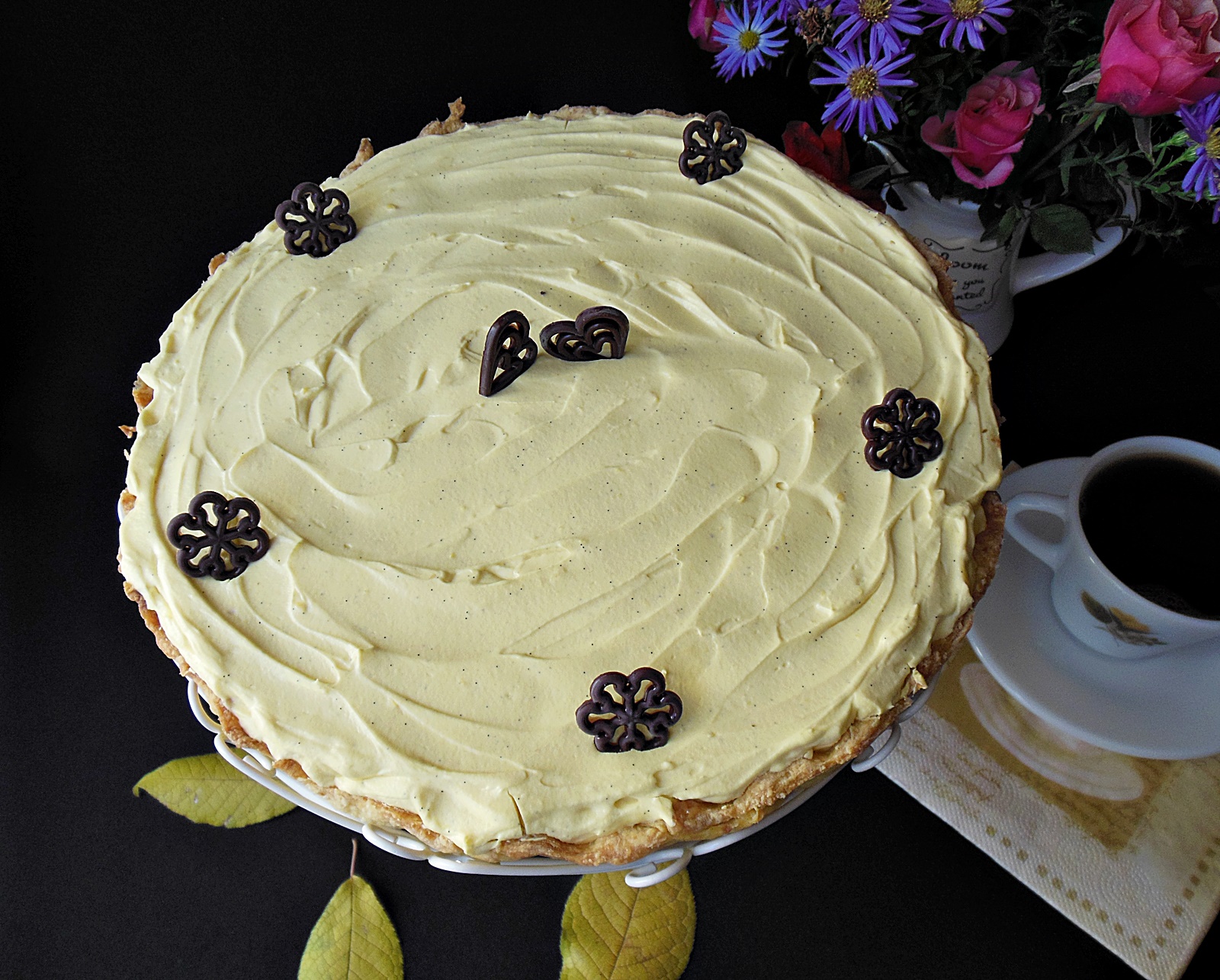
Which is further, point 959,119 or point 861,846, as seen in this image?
point 861,846

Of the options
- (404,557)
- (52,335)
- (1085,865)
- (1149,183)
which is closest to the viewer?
(404,557)

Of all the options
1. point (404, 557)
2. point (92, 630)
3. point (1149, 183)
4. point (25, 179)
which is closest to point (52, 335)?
point (25, 179)

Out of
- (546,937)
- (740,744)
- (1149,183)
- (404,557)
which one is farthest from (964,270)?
(546,937)

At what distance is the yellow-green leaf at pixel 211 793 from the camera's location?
231 centimetres

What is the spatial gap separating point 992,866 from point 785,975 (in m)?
0.54

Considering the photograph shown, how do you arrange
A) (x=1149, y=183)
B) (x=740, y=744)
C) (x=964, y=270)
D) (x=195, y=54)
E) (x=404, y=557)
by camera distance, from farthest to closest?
1. (x=195, y=54)
2. (x=964, y=270)
3. (x=1149, y=183)
4. (x=404, y=557)
5. (x=740, y=744)

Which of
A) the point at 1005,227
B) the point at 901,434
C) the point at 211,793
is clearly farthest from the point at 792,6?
the point at 211,793

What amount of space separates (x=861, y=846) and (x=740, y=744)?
79cm

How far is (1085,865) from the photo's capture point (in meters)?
2.14

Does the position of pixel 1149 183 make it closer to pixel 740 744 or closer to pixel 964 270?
pixel 964 270

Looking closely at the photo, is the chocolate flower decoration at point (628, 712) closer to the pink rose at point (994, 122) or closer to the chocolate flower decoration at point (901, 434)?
the chocolate flower decoration at point (901, 434)

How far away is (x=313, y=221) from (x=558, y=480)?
0.81m

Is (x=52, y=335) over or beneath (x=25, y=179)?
beneath

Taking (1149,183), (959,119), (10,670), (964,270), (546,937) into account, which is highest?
(959,119)
